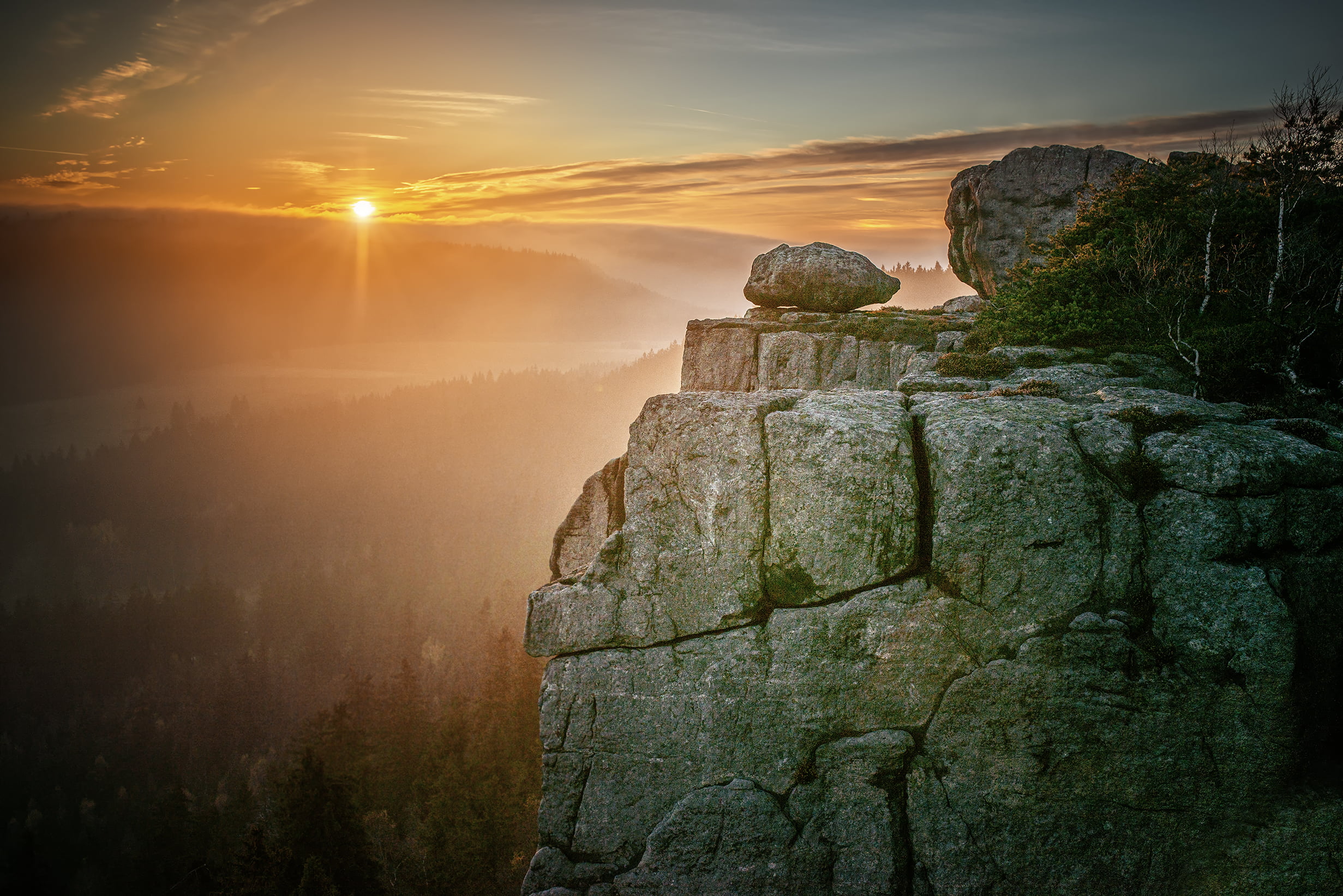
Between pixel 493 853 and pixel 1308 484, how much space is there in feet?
186

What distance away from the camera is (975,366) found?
23.2 metres

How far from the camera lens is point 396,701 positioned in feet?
272

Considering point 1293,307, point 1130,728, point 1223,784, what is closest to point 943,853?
point 1130,728

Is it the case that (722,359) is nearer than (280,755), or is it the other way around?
(722,359)

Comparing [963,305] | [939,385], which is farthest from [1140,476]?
[963,305]

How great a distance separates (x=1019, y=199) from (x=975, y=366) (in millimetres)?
34817

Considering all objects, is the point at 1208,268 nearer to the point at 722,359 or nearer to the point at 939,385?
the point at 939,385

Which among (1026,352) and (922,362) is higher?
(1026,352)

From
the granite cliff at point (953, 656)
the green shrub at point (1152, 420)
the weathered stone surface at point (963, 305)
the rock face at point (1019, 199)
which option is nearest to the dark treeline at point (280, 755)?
the granite cliff at point (953, 656)

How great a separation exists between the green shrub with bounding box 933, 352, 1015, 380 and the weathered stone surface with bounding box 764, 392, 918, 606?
7.01 metres

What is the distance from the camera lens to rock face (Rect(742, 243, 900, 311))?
37219mm

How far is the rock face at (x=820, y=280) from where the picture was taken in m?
37.2

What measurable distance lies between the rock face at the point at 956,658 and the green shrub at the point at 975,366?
Result: 530cm

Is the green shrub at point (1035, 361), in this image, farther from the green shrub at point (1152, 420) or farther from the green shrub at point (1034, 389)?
the green shrub at point (1152, 420)
